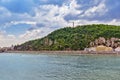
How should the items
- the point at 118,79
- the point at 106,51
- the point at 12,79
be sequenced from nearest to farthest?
1. the point at 118,79
2. the point at 12,79
3. the point at 106,51

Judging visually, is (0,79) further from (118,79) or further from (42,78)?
(118,79)

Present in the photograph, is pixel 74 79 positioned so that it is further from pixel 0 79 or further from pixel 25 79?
pixel 0 79

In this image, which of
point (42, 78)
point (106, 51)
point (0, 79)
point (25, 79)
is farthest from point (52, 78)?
point (106, 51)

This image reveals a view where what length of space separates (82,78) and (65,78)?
113 inches

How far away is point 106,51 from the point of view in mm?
179875

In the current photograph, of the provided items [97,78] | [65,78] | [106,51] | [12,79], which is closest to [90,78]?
[97,78]

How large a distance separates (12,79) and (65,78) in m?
8.76

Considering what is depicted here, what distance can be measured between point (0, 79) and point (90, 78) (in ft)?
48.1

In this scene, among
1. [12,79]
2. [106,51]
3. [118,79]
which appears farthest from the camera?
[106,51]

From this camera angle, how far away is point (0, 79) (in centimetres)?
4609

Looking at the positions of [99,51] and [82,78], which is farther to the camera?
[99,51]

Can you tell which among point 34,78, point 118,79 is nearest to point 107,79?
point 118,79

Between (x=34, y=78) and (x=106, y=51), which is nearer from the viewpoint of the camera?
(x=34, y=78)

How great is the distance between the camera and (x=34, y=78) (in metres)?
47.8
